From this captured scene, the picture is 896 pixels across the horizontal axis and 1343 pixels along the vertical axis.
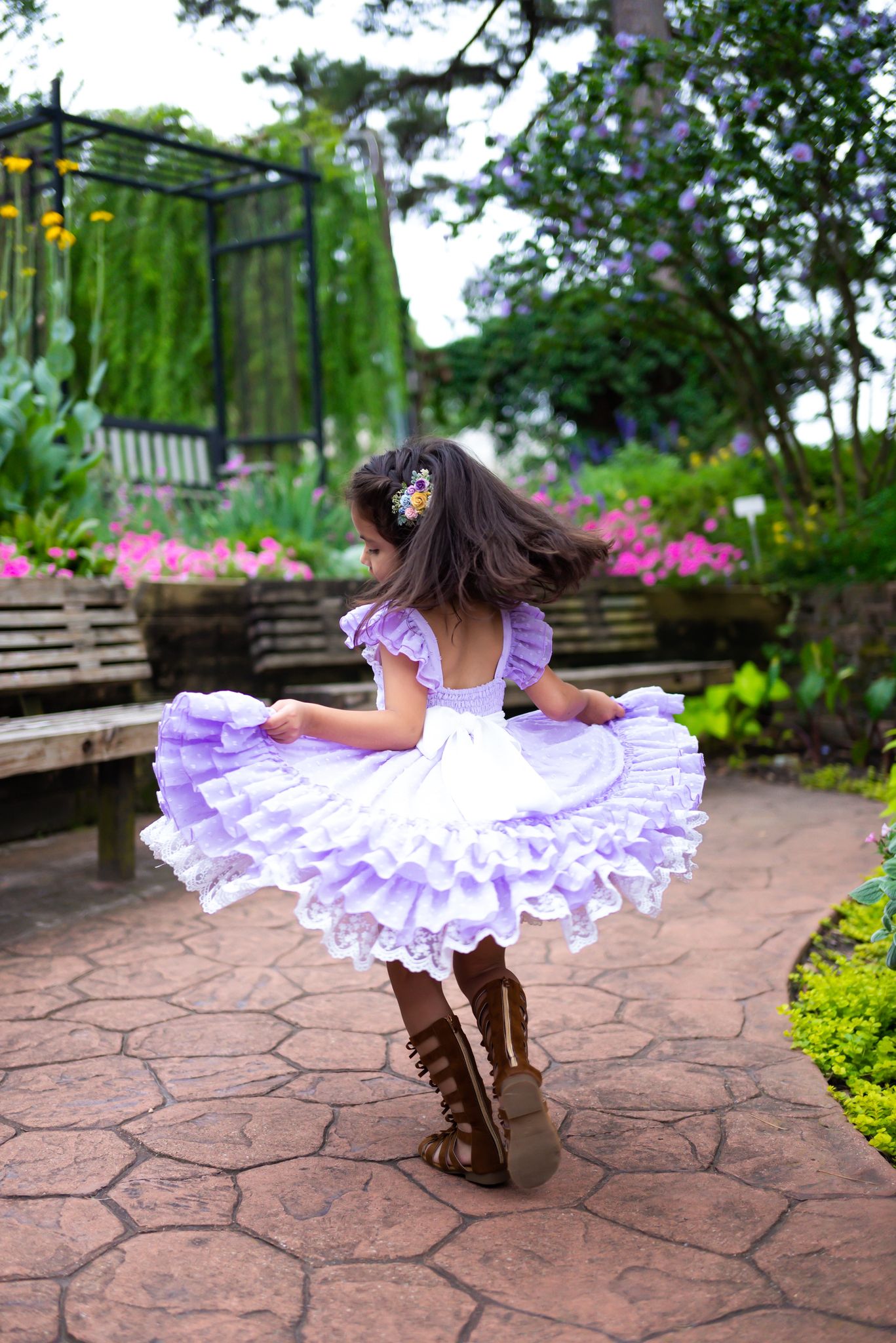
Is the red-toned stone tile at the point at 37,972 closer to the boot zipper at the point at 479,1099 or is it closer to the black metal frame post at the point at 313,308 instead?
the boot zipper at the point at 479,1099

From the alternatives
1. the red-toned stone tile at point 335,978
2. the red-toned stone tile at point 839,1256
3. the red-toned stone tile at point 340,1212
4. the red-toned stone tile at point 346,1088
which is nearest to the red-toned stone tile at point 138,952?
the red-toned stone tile at point 335,978

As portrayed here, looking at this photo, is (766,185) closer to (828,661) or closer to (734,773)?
(828,661)

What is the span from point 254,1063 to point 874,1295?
1347mm

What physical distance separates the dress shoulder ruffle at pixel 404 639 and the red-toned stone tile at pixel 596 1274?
3.07ft

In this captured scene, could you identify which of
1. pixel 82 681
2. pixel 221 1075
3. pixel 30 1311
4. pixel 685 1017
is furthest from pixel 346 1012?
pixel 82 681

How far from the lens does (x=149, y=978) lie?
9.96 ft

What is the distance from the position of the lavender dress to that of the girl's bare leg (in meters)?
0.19

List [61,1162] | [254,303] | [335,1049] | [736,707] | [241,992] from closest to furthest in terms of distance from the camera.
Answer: [61,1162]
[335,1049]
[241,992]
[736,707]
[254,303]

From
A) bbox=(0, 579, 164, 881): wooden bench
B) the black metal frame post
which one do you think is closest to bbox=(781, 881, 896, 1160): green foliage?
bbox=(0, 579, 164, 881): wooden bench

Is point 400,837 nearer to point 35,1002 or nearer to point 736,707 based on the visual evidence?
point 35,1002

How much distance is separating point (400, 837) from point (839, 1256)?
911mm

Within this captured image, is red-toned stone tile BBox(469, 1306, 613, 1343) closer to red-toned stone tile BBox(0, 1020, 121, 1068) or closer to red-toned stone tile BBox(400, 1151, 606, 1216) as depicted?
red-toned stone tile BBox(400, 1151, 606, 1216)

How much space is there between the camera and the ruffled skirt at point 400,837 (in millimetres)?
1792

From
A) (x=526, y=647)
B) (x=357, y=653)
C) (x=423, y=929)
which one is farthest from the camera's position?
(x=357, y=653)
